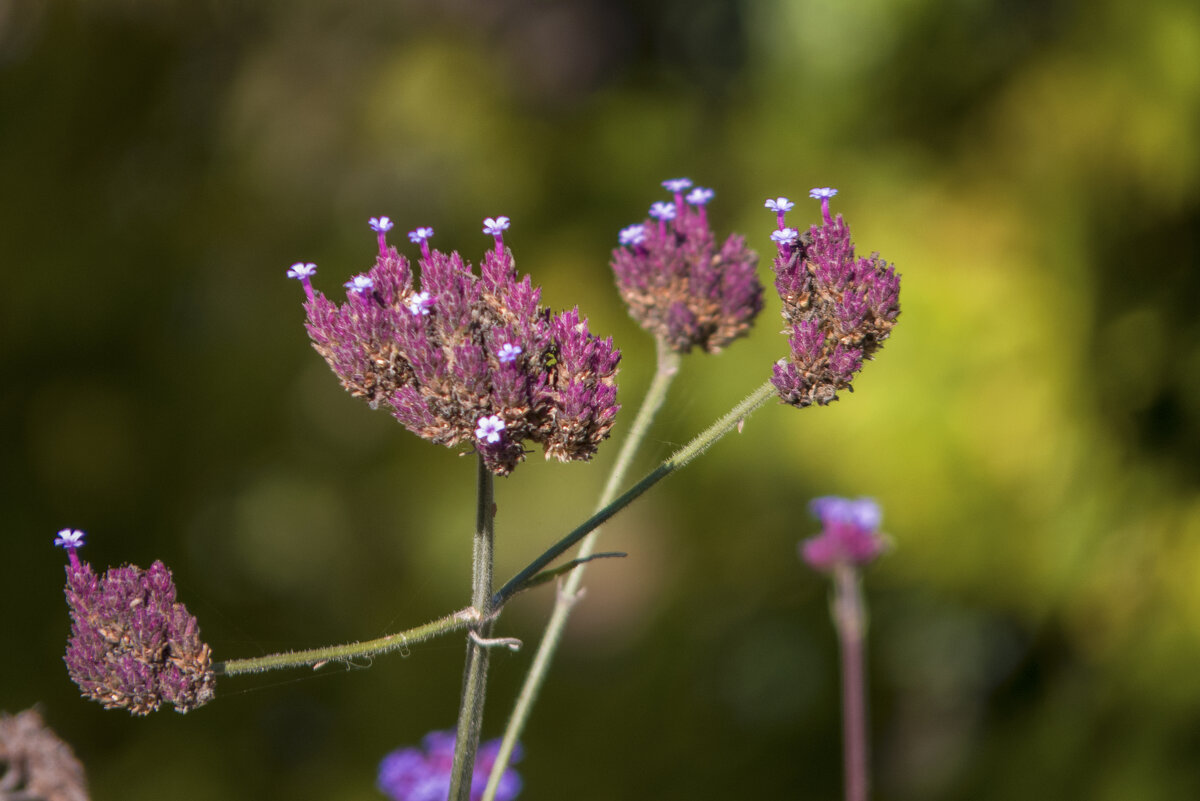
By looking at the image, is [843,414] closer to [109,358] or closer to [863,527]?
[863,527]

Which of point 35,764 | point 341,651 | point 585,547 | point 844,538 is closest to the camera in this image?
point 341,651

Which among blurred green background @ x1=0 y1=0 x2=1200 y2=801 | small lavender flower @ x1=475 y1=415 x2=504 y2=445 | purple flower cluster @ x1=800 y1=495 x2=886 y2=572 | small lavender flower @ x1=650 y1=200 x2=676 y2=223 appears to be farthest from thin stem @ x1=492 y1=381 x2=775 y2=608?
blurred green background @ x1=0 y1=0 x2=1200 y2=801

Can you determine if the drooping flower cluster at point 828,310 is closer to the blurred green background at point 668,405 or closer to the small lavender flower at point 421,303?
the small lavender flower at point 421,303

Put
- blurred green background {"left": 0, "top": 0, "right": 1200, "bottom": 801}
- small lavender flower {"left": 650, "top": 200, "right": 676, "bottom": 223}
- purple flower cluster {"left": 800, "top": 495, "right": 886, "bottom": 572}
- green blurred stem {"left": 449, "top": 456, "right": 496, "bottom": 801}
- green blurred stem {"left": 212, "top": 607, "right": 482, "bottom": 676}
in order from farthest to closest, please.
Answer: blurred green background {"left": 0, "top": 0, "right": 1200, "bottom": 801}, purple flower cluster {"left": 800, "top": 495, "right": 886, "bottom": 572}, small lavender flower {"left": 650, "top": 200, "right": 676, "bottom": 223}, green blurred stem {"left": 449, "top": 456, "right": 496, "bottom": 801}, green blurred stem {"left": 212, "top": 607, "right": 482, "bottom": 676}

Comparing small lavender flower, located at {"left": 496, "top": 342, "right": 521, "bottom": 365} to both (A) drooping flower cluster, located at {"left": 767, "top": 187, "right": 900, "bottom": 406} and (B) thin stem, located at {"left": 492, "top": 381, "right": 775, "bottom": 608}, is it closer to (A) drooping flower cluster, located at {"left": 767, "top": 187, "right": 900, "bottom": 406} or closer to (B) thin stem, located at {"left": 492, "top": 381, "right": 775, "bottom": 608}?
(B) thin stem, located at {"left": 492, "top": 381, "right": 775, "bottom": 608}

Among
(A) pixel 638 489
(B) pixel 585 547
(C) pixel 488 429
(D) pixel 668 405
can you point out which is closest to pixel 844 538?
(B) pixel 585 547

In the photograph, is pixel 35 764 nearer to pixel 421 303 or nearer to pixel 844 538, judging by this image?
pixel 421 303
